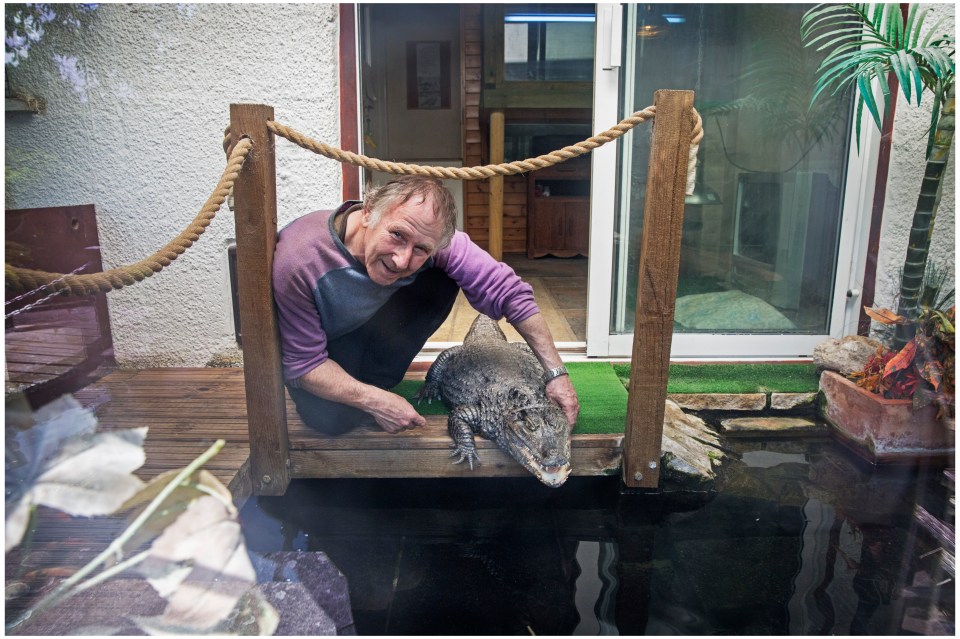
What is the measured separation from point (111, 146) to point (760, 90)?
311 cm

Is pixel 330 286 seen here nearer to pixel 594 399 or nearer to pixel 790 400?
pixel 594 399

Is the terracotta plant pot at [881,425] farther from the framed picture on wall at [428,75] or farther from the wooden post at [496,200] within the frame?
the framed picture on wall at [428,75]

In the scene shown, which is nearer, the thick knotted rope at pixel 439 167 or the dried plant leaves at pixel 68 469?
the dried plant leaves at pixel 68 469

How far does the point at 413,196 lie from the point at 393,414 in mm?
869

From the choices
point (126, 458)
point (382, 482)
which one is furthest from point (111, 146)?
point (382, 482)

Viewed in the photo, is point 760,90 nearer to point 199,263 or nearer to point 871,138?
point 871,138

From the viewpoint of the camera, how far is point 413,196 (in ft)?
5.99

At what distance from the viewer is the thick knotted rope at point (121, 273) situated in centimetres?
85

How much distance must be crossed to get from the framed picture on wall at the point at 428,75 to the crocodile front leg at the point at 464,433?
3.77 m

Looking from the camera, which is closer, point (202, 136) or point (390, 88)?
point (202, 136)

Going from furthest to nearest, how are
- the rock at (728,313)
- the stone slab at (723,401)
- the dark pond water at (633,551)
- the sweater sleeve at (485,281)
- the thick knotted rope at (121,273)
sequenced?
the rock at (728,313), the stone slab at (723,401), the sweater sleeve at (485,281), the dark pond water at (633,551), the thick knotted rope at (121,273)

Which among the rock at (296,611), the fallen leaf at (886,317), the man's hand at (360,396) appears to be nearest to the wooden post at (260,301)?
the man's hand at (360,396)

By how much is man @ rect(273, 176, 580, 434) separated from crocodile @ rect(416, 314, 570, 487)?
0.46ft

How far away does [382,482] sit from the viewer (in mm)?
2420
